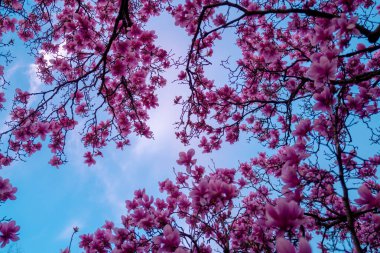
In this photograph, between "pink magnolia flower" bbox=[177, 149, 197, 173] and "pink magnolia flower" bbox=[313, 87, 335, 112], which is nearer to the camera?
"pink magnolia flower" bbox=[313, 87, 335, 112]

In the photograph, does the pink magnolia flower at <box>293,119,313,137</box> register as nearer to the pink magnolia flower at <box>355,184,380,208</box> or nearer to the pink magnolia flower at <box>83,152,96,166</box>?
the pink magnolia flower at <box>355,184,380,208</box>

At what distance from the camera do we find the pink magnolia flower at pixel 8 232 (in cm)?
304

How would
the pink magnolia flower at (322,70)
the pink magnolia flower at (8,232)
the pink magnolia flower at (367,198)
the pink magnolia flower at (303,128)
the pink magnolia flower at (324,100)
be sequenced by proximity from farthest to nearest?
1. the pink magnolia flower at (8,232)
2. the pink magnolia flower at (303,128)
3. the pink magnolia flower at (324,100)
4. the pink magnolia flower at (322,70)
5. the pink magnolia flower at (367,198)

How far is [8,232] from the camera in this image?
3.05 metres

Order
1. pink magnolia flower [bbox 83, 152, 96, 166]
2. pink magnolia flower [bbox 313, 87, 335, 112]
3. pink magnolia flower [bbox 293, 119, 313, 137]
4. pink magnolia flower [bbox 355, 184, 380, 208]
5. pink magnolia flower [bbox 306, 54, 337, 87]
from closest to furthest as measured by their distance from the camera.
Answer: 1. pink magnolia flower [bbox 355, 184, 380, 208]
2. pink magnolia flower [bbox 306, 54, 337, 87]
3. pink magnolia flower [bbox 313, 87, 335, 112]
4. pink magnolia flower [bbox 293, 119, 313, 137]
5. pink magnolia flower [bbox 83, 152, 96, 166]

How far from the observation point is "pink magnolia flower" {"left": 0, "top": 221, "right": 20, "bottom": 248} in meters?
3.04

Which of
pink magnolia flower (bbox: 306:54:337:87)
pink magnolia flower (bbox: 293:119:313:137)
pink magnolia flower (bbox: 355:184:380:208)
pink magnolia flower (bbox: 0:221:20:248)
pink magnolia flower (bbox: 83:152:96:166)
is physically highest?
pink magnolia flower (bbox: 83:152:96:166)

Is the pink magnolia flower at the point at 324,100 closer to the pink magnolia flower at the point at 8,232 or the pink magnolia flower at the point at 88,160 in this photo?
the pink magnolia flower at the point at 8,232

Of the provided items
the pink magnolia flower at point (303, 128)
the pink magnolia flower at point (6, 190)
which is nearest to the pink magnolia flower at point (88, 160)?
the pink magnolia flower at point (6, 190)

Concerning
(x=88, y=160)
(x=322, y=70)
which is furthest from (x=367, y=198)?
(x=88, y=160)

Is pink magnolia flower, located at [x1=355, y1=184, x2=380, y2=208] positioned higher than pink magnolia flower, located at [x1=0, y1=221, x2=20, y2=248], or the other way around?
pink magnolia flower, located at [x1=0, y1=221, x2=20, y2=248]

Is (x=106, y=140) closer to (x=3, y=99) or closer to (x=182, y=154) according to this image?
(x=3, y=99)

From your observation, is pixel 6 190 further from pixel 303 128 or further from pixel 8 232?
pixel 303 128

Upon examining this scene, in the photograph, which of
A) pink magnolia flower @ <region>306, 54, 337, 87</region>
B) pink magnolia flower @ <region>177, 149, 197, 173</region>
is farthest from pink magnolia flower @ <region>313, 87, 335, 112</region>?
pink magnolia flower @ <region>177, 149, 197, 173</region>
